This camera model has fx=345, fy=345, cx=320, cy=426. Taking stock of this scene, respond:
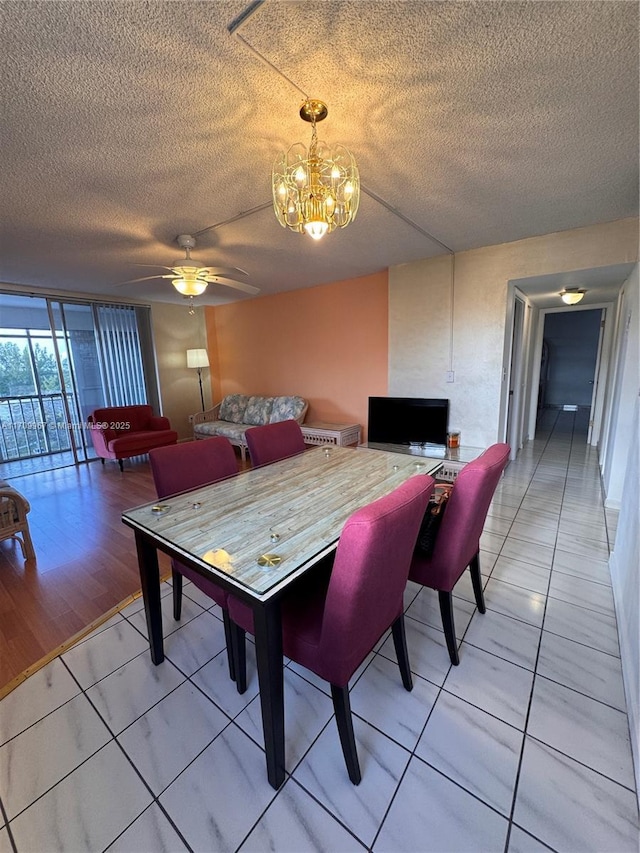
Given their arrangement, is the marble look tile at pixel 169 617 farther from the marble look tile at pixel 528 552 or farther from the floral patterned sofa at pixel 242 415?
the floral patterned sofa at pixel 242 415

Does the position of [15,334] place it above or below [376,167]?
below

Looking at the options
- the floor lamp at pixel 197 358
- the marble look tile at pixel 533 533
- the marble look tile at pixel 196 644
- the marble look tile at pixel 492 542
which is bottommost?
the marble look tile at pixel 196 644

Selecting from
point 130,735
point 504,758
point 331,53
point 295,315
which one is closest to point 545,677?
point 504,758

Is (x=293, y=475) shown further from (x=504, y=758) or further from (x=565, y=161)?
(x=565, y=161)

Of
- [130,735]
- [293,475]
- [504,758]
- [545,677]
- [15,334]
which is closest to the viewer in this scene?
[504,758]

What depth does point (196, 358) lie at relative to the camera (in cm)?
571

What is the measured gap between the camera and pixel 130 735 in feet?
4.35

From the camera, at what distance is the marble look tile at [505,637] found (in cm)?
164

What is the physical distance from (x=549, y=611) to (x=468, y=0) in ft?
8.58

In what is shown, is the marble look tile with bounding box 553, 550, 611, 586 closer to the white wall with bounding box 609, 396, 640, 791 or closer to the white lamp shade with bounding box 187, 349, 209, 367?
the white wall with bounding box 609, 396, 640, 791

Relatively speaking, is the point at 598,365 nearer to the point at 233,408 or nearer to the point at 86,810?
the point at 233,408

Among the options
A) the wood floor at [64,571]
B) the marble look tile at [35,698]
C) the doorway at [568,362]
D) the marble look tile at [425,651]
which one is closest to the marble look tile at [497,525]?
the marble look tile at [425,651]

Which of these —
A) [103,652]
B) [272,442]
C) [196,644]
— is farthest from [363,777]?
[272,442]

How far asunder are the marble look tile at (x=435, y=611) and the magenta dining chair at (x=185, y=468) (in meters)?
1.22
